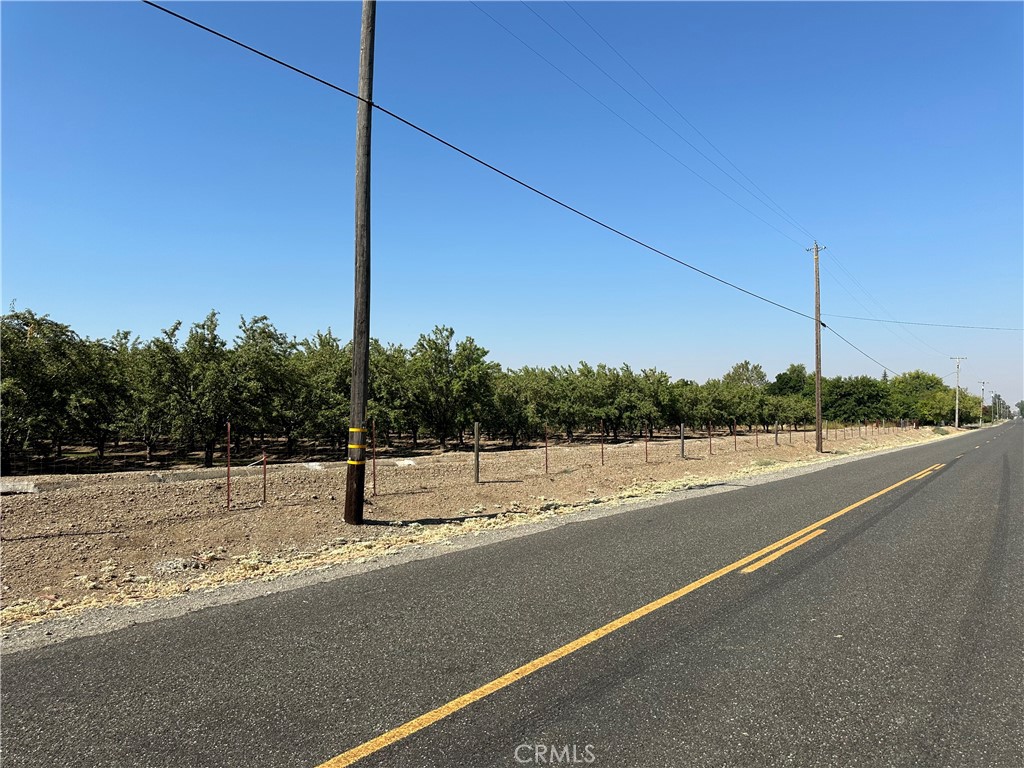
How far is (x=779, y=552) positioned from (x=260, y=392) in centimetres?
2124

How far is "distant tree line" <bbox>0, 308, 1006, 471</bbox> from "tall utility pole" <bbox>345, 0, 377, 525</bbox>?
14.1 m

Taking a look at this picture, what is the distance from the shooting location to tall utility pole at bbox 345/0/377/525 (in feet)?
32.5

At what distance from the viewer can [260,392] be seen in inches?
923

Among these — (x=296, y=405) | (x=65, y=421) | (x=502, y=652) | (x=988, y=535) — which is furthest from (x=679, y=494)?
(x=65, y=421)

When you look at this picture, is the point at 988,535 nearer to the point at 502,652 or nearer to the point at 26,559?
the point at 502,652

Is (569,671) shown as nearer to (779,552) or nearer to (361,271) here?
(779,552)

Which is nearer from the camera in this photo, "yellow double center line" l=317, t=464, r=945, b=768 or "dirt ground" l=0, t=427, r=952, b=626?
"yellow double center line" l=317, t=464, r=945, b=768

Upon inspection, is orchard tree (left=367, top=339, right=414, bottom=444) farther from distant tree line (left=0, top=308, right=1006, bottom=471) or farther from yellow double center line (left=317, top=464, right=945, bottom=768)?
yellow double center line (left=317, top=464, right=945, bottom=768)

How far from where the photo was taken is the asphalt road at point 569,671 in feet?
9.96

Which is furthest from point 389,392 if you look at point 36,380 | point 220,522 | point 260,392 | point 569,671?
point 569,671

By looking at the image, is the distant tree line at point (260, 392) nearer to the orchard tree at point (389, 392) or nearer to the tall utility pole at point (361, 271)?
the orchard tree at point (389, 392)

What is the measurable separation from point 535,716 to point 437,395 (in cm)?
3006

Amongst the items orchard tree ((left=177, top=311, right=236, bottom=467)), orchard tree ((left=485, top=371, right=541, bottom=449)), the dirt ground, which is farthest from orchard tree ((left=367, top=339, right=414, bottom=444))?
the dirt ground

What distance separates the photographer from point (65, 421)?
65.8 ft
